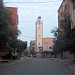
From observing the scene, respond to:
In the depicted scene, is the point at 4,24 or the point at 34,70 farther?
the point at 4,24

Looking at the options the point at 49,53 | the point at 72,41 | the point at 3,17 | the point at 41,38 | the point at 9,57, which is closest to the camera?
the point at 3,17

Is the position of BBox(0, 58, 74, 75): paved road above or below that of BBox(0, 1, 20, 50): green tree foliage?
below

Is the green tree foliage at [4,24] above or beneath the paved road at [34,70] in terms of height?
above

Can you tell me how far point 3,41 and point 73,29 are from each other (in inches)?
435

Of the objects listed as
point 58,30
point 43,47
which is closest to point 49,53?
point 43,47

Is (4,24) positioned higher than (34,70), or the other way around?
(4,24)

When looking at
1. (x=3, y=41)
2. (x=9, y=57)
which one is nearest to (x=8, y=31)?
(x=3, y=41)

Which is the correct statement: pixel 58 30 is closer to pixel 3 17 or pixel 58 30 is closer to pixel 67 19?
pixel 67 19

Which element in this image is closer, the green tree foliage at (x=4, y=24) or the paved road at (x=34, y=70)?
the paved road at (x=34, y=70)

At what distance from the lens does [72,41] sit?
152ft

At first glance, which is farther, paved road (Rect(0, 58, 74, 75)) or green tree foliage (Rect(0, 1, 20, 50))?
green tree foliage (Rect(0, 1, 20, 50))

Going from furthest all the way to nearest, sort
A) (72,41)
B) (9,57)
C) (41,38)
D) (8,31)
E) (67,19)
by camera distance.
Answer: (41,38) < (9,57) < (67,19) < (72,41) < (8,31)

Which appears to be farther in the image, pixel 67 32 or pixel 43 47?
pixel 43 47

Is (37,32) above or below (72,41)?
above
